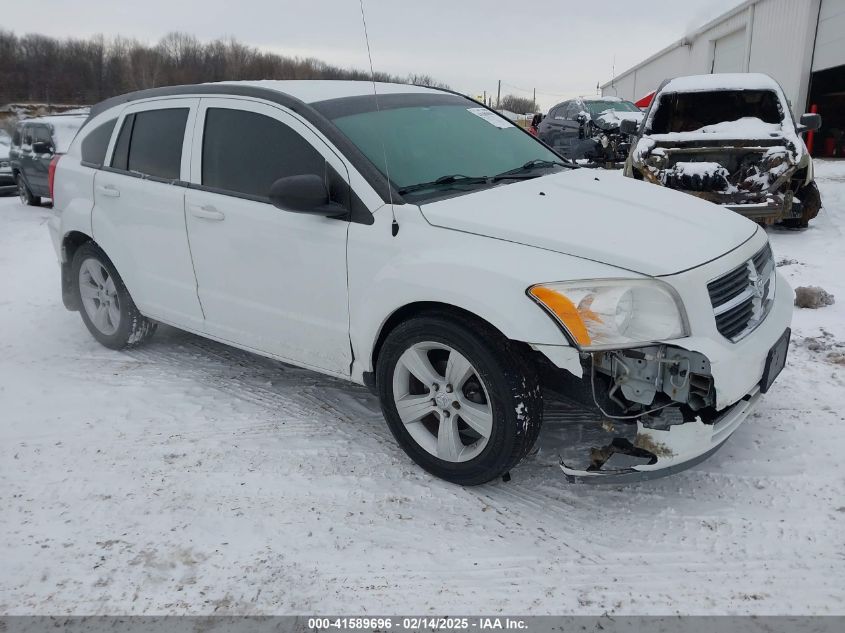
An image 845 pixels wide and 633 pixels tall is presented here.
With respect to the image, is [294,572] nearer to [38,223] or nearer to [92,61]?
[38,223]

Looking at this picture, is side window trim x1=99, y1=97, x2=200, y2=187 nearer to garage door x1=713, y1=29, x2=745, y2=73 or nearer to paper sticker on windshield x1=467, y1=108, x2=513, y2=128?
paper sticker on windshield x1=467, y1=108, x2=513, y2=128

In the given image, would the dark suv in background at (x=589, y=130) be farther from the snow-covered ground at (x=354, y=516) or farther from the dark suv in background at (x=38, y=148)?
the snow-covered ground at (x=354, y=516)

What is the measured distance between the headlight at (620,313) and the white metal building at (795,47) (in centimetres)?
1753

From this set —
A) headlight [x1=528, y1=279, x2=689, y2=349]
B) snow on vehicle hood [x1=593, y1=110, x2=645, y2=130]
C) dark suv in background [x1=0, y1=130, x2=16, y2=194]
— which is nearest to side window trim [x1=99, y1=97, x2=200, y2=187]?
headlight [x1=528, y1=279, x2=689, y2=349]

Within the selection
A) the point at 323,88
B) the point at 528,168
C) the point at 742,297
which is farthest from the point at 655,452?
the point at 323,88

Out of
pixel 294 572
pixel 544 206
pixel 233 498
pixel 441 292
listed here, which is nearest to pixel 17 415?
pixel 233 498

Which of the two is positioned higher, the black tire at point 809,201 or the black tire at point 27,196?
the black tire at point 809,201

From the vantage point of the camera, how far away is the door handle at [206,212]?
378 cm

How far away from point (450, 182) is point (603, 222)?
823mm

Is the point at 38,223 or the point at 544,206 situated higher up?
the point at 544,206

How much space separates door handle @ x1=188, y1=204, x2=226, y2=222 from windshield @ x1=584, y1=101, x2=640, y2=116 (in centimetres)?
1300

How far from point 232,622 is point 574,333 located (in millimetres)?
1632

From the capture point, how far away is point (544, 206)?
312 centimetres

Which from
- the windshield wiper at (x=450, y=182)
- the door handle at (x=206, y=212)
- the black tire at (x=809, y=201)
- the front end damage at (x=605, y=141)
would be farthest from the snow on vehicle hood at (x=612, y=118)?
the door handle at (x=206, y=212)
